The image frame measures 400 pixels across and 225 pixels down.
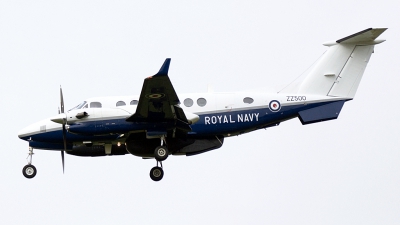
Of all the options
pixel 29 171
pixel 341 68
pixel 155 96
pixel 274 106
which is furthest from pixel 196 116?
pixel 29 171

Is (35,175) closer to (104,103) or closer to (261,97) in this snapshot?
(104,103)

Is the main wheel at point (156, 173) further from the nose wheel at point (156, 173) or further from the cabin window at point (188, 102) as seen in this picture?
the cabin window at point (188, 102)

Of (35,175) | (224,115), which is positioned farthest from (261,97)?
(35,175)

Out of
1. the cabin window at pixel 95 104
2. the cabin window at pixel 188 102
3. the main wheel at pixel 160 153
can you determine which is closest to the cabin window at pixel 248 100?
the cabin window at pixel 188 102

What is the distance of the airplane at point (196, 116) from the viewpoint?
33.1 meters

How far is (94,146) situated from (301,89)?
853cm

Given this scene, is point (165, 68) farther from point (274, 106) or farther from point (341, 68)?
point (341, 68)

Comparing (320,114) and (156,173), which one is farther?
(156,173)

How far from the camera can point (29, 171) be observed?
35.2 m

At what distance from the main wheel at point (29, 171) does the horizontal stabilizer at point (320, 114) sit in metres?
A: 10.6

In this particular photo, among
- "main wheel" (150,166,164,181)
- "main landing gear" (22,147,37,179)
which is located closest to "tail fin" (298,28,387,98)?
"main wheel" (150,166,164,181)

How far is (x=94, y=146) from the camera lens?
3578 cm

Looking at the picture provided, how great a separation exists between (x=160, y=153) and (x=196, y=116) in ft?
6.48

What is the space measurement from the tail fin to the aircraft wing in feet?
18.4
